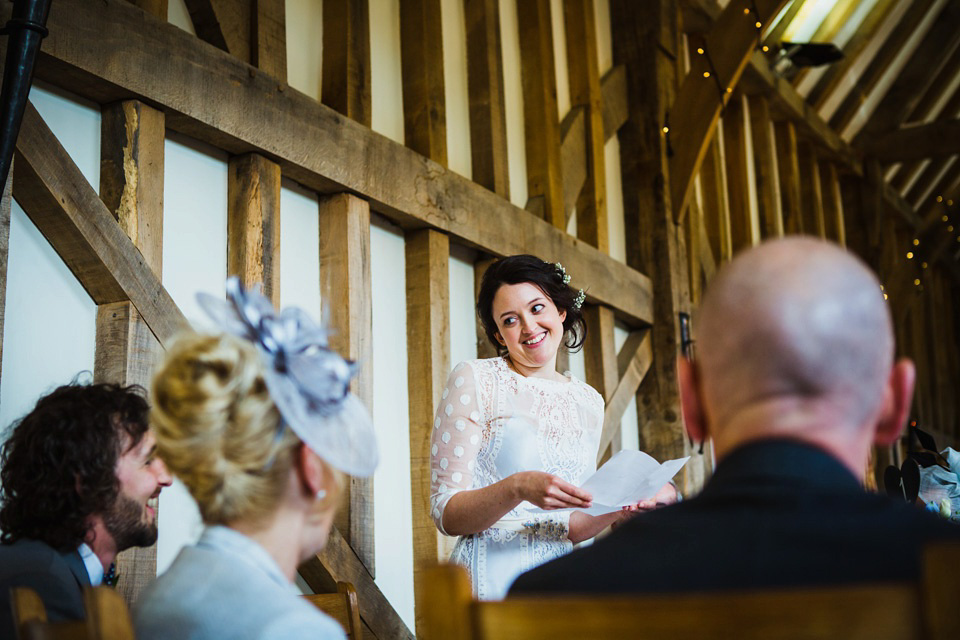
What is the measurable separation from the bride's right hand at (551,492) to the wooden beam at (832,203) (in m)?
7.58

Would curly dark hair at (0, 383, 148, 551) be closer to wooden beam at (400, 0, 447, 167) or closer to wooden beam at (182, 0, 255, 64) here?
wooden beam at (182, 0, 255, 64)

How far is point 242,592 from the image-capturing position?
3.82 feet

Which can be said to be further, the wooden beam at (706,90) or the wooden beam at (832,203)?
the wooden beam at (832,203)

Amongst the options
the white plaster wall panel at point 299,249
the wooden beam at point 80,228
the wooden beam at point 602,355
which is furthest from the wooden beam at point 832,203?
the wooden beam at point 80,228

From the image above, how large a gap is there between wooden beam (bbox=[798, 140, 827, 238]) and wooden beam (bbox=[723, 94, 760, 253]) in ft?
4.18

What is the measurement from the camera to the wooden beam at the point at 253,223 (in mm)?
2906

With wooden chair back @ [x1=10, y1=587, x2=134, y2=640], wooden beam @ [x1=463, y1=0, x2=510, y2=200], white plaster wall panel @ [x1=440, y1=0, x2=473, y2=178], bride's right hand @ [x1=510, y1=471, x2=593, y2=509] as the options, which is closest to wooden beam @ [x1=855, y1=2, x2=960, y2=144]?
wooden beam @ [x1=463, y1=0, x2=510, y2=200]

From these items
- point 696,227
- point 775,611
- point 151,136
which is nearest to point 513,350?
point 151,136

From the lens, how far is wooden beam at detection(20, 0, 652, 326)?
7.89 feet

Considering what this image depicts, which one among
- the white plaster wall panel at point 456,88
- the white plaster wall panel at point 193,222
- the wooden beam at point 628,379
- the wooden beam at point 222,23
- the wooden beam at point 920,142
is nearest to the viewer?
the white plaster wall panel at point 193,222

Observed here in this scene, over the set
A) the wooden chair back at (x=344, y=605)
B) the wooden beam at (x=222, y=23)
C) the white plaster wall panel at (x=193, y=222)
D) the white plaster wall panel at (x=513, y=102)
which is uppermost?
the white plaster wall panel at (x=513, y=102)

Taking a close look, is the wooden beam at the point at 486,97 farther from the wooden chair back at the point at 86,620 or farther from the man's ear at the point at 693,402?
the wooden chair back at the point at 86,620

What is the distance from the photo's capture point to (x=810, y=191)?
8883 millimetres

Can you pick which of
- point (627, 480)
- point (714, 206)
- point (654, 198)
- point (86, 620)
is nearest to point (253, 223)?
point (627, 480)
